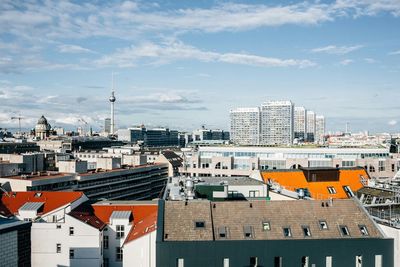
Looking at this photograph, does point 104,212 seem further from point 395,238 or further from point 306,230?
point 395,238

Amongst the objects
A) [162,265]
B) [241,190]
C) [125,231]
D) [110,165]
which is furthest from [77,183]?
[162,265]

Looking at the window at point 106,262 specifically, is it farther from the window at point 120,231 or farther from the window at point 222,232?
the window at point 222,232

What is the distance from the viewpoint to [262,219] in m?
40.6

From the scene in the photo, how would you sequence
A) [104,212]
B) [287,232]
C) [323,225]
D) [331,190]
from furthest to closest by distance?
[331,190] < [104,212] < [323,225] < [287,232]

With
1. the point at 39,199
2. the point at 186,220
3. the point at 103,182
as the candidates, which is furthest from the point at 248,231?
the point at 103,182

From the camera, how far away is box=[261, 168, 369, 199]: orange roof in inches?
2854

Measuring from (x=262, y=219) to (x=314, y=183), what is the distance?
117 ft

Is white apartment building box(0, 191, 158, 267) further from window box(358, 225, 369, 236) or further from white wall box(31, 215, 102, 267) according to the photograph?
window box(358, 225, 369, 236)

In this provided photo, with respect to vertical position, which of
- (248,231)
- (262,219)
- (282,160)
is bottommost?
(248,231)

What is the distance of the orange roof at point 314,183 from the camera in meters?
72.5

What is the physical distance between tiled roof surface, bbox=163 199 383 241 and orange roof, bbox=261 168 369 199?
29.4 m

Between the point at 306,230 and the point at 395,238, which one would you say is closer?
the point at 395,238

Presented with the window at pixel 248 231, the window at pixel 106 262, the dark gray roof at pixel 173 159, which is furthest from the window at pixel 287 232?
the dark gray roof at pixel 173 159

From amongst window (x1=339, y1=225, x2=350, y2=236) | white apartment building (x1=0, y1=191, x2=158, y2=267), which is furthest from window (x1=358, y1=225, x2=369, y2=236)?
white apartment building (x1=0, y1=191, x2=158, y2=267)
